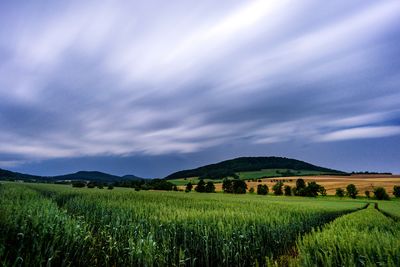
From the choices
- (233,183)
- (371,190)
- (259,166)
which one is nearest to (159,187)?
(233,183)

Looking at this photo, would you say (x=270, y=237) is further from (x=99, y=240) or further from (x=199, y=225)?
(x=99, y=240)

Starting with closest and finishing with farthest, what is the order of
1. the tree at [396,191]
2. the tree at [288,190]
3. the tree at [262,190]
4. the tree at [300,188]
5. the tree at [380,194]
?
1. the tree at [380,194]
2. the tree at [396,191]
3. the tree at [300,188]
4. the tree at [262,190]
5. the tree at [288,190]

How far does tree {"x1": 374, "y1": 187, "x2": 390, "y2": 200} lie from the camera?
75.8 m

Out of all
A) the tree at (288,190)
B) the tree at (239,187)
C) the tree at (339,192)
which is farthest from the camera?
the tree at (239,187)

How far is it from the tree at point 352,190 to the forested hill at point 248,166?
73131 mm

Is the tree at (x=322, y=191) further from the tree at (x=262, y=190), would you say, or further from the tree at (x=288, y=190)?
the tree at (x=262, y=190)

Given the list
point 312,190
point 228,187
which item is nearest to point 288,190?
point 312,190

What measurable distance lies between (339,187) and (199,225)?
86058mm

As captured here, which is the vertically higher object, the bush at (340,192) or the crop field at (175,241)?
the crop field at (175,241)

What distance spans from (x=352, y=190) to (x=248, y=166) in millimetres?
89423

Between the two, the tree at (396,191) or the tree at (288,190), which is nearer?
the tree at (396,191)

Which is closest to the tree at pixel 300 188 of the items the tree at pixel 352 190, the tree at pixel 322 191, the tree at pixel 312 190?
the tree at pixel 312 190

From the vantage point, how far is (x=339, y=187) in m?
84.6

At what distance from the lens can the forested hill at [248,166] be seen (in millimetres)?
158875
